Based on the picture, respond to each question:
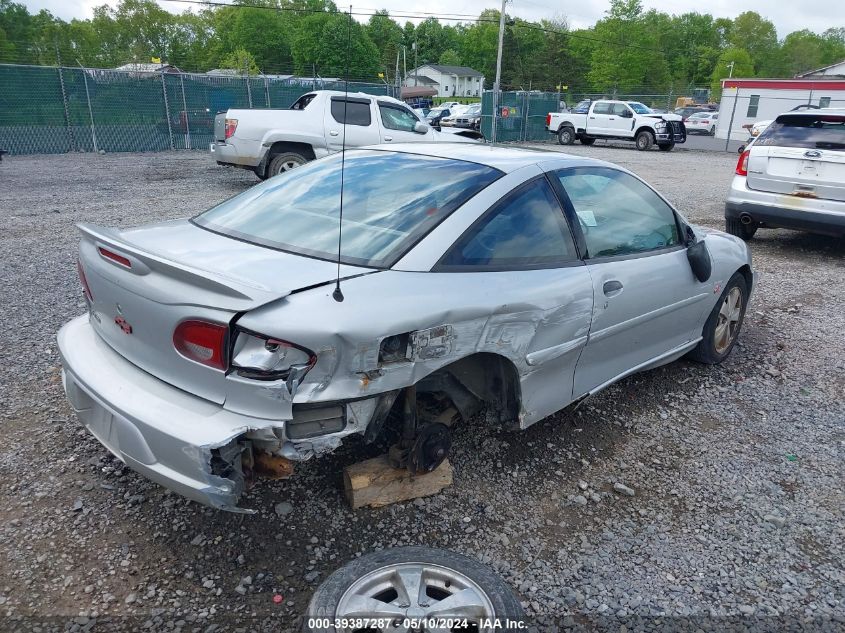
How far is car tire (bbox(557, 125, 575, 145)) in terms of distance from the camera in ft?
84.8

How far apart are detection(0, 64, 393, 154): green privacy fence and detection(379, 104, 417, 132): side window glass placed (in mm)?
9437

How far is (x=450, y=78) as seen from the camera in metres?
96.7

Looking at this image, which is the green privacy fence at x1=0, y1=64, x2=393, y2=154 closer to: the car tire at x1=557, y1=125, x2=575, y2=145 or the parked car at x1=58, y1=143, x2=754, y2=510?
the car tire at x1=557, y1=125, x2=575, y2=145

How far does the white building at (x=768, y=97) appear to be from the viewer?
32594 mm

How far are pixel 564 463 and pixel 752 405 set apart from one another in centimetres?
153

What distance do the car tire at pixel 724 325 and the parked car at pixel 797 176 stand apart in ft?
11.1

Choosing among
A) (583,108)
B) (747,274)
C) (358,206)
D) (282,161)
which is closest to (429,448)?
(358,206)

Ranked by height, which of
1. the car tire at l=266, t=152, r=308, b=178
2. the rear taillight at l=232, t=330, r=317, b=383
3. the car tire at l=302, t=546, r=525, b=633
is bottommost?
the car tire at l=302, t=546, r=525, b=633

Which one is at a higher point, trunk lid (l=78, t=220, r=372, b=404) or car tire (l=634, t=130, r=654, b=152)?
trunk lid (l=78, t=220, r=372, b=404)

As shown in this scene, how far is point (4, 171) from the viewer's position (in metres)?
13.3

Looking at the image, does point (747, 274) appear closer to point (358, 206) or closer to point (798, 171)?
point (358, 206)

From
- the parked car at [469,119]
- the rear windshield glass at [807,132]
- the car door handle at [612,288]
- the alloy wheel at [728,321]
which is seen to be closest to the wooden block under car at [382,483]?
the car door handle at [612,288]

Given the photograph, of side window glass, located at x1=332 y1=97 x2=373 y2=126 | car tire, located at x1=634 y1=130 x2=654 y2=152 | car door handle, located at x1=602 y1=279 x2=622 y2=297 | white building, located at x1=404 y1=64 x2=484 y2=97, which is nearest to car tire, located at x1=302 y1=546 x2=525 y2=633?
car door handle, located at x1=602 y1=279 x2=622 y2=297

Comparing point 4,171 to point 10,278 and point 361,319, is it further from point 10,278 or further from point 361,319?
point 361,319
